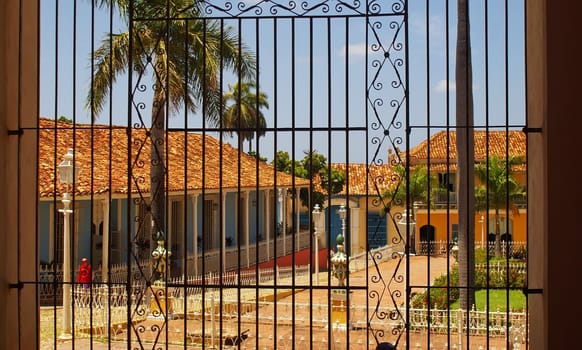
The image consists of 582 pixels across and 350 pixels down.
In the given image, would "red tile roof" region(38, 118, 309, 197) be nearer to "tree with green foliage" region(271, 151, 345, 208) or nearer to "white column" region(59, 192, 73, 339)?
"white column" region(59, 192, 73, 339)

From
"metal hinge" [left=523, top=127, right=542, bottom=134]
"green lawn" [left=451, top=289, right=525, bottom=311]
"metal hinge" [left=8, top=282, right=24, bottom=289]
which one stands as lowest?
"green lawn" [left=451, top=289, right=525, bottom=311]

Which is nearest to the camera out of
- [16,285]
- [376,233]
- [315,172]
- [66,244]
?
[376,233]

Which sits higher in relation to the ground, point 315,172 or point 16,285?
point 315,172

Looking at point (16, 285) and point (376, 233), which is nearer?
point (376, 233)

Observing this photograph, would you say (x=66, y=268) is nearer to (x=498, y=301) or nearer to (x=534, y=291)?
(x=534, y=291)

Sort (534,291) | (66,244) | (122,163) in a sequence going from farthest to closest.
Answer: (122,163) → (66,244) → (534,291)

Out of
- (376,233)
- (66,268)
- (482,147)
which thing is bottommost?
(66,268)

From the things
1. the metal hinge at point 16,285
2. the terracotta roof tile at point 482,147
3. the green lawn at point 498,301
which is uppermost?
the terracotta roof tile at point 482,147

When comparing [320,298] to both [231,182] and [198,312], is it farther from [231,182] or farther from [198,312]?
[231,182]

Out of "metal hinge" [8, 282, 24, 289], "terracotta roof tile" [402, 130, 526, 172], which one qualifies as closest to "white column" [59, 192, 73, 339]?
"metal hinge" [8, 282, 24, 289]

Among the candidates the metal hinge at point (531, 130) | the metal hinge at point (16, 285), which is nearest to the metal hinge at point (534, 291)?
the metal hinge at point (531, 130)

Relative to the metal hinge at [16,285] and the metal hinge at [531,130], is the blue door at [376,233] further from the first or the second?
the metal hinge at [16,285]

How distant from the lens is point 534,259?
4.92 meters

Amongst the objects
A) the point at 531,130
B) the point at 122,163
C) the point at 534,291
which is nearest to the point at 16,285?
the point at 534,291
